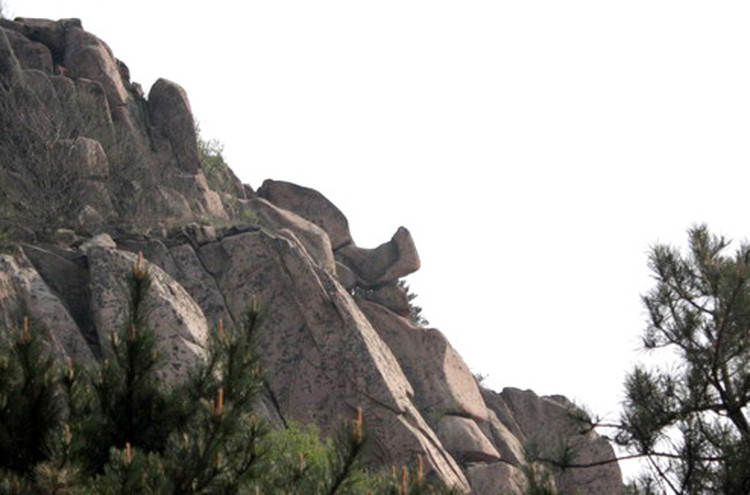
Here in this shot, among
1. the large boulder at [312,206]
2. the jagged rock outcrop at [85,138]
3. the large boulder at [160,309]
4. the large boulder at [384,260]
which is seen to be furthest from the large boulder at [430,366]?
the large boulder at [160,309]

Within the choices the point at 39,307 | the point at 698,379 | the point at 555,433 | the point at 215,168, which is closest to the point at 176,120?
the point at 215,168

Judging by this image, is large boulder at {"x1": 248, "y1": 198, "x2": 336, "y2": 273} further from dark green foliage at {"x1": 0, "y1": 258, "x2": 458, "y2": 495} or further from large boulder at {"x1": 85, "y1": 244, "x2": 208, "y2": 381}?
dark green foliage at {"x1": 0, "y1": 258, "x2": 458, "y2": 495}

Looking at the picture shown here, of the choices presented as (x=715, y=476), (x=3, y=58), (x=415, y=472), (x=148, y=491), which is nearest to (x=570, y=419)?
(x=715, y=476)

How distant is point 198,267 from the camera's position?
32812 millimetres

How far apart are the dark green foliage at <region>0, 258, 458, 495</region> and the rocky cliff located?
13.0 metres

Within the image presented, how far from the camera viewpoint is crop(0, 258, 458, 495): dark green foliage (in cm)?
1090

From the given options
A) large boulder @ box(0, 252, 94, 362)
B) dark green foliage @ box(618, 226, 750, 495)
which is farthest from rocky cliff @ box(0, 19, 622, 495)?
dark green foliage @ box(618, 226, 750, 495)

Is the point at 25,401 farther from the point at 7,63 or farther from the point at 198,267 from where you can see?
the point at 7,63

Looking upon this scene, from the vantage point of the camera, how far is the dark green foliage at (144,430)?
→ 1090cm

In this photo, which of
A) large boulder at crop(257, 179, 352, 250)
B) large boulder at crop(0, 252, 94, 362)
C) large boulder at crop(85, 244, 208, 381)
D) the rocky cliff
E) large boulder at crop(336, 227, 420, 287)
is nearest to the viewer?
large boulder at crop(0, 252, 94, 362)

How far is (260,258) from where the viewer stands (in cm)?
3344

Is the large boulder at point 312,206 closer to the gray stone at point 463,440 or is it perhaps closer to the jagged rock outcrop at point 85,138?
the jagged rock outcrop at point 85,138

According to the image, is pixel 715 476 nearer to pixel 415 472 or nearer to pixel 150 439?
pixel 415 472

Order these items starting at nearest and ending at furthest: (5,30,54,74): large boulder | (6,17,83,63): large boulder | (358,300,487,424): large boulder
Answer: (358,300,487,424): large boulder
(5,30,54,74): large boulder
(6,17,83,63): large boulder
